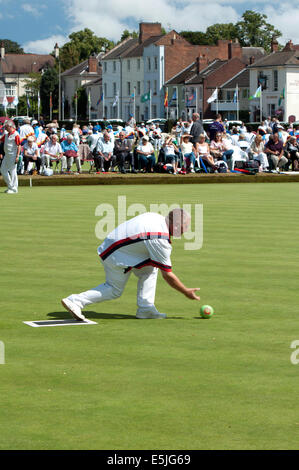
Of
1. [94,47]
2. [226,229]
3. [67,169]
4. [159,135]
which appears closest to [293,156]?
[67,169]

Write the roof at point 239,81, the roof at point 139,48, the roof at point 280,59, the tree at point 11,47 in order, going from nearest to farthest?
the roof at point 280,59, the roof at point 239,81, the roof at point 139,48, the tree at point 11,47

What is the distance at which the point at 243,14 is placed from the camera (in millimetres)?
132750

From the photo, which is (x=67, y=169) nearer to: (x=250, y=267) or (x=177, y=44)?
(x=250, y=267)

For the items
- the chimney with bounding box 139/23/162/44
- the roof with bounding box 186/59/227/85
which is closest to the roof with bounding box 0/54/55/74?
the chimney with bounding box 139/23/162/44

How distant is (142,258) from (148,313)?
1.90 feet

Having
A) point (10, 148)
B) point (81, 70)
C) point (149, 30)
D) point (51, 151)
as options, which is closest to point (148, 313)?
point (10, 148)

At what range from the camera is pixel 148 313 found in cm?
766

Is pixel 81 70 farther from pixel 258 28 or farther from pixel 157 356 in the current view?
pixel 157 356

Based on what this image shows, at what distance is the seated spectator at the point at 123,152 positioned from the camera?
93.1 feet

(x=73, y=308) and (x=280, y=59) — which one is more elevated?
(x=280, y=59)

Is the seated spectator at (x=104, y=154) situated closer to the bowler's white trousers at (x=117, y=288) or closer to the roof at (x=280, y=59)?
the bowler's white trousers at (x=117, y=288)

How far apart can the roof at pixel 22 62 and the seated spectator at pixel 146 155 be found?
141 meters

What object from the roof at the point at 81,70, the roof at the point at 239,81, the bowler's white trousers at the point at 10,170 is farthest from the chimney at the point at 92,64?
the bowler's white trousers at the point at 10,170

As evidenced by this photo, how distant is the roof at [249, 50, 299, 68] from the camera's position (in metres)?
93.2
